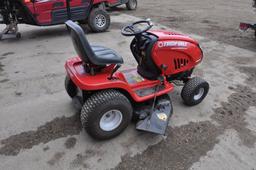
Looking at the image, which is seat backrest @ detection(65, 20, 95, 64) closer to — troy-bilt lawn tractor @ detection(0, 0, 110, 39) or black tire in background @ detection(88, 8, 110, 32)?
troy-bilt lawn tractor @ detection(0, 0, 110, 39)

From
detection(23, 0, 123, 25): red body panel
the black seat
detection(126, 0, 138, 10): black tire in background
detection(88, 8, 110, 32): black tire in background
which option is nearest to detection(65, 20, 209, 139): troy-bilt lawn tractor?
the black seat

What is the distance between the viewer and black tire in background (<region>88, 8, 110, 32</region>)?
6.11 meters

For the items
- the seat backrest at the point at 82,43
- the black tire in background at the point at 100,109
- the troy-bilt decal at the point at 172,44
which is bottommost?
the black tire in background at the point at 100,109

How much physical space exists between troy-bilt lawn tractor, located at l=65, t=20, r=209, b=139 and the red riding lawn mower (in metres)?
3.32

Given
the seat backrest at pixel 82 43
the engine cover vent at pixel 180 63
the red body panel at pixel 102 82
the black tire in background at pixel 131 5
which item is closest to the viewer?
the seat backrest at pixel 82 43

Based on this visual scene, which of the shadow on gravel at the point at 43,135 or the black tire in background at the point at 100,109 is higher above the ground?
the black tire in background at the point at 100,109

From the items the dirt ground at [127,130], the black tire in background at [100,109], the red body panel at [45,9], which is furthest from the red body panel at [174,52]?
the red body panel at [45,9]

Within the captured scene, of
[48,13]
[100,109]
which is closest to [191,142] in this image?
[100,109]

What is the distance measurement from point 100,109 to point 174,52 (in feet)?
3.67

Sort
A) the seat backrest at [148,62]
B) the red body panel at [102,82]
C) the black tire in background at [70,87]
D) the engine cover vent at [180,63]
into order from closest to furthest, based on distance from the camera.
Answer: the red body panel at [102,82] < the seat backrest at [148,62] < the engine cover vent at [180,63] < the black tire in background at [70,87]

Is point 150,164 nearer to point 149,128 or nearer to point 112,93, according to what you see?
point 149,128

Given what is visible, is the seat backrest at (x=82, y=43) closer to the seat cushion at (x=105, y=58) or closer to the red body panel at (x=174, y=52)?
the seat cushion at (x=105, y=58)

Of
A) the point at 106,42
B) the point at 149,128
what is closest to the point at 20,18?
the point at 106,42

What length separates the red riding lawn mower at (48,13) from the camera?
5.30 meters
